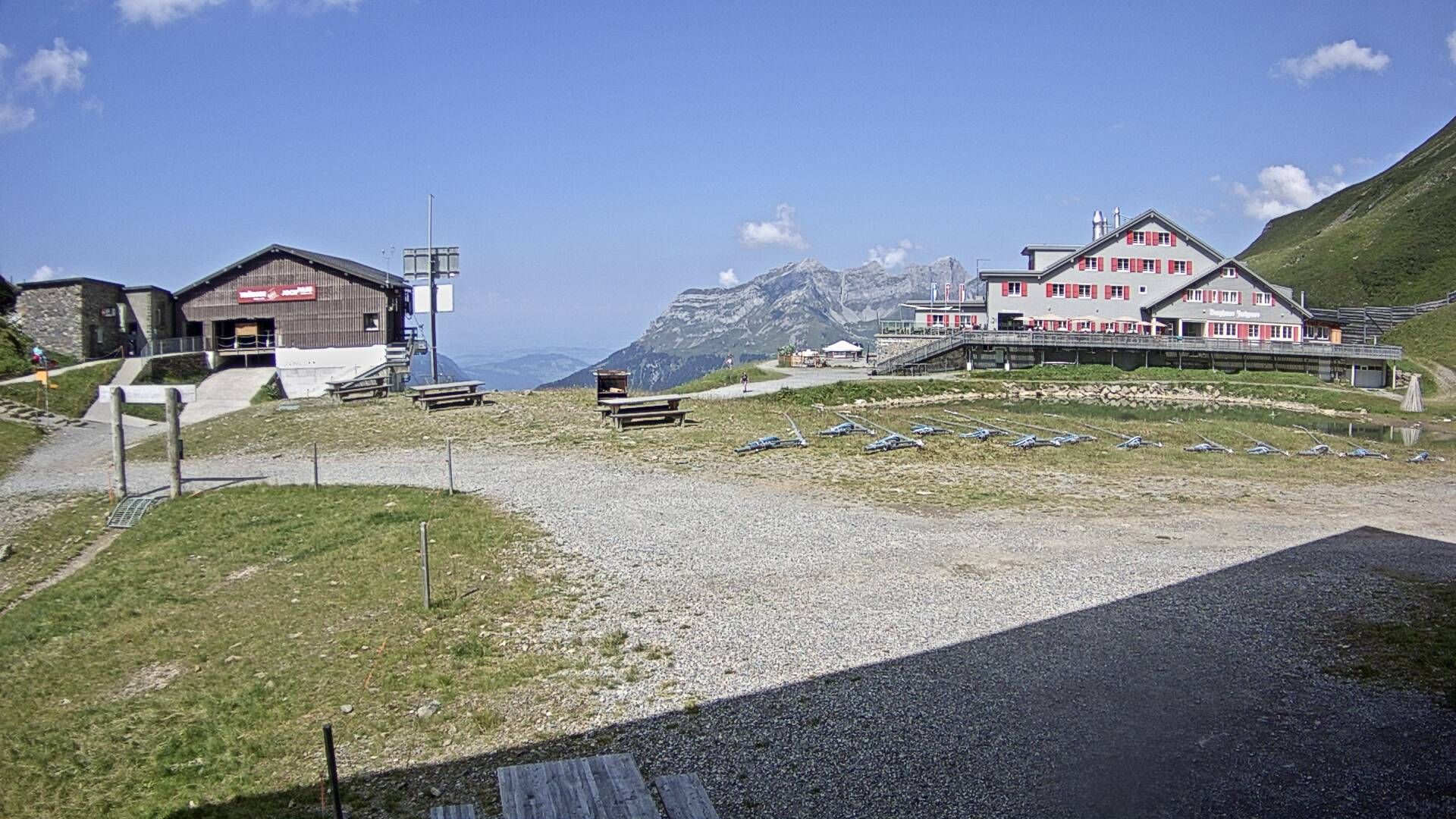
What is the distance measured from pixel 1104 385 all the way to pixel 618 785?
52157 millimetres

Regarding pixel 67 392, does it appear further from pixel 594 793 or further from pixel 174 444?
pixel 594 793

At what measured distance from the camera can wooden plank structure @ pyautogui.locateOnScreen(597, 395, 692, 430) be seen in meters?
28.8

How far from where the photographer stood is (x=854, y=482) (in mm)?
20406

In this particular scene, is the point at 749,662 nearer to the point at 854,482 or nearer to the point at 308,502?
the point at 854,482

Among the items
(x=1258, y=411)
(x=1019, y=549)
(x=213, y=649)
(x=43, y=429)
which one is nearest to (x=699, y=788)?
(x=213, y=649)

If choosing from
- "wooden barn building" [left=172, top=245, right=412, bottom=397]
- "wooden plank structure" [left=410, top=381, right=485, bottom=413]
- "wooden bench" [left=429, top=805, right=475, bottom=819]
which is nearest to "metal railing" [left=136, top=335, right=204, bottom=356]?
"wooden barn building" [left=172, top=245, right=412, bottom=397]

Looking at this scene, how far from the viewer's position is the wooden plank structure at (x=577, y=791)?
5.38 meters

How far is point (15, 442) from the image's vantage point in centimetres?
2817

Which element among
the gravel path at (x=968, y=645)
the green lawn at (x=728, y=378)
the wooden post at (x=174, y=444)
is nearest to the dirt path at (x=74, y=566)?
the wooden post at (x=174, y=444)

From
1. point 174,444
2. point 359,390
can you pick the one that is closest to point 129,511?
point 174,444

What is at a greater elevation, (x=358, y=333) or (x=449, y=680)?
(x=358, y=333)

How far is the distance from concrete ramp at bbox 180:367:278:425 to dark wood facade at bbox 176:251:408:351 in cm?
299

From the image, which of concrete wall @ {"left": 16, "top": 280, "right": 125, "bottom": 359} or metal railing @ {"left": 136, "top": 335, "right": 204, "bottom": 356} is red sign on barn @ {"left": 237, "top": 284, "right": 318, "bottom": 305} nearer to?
metal railing @ {"left": 136, "top": 335, "right": 204, "bottom": 356}

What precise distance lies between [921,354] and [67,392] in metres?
45.8
